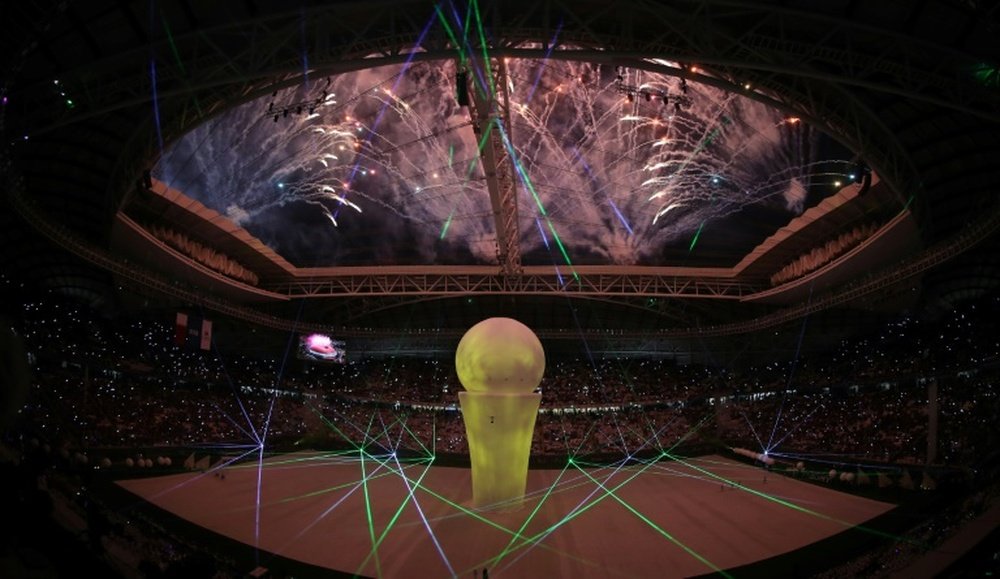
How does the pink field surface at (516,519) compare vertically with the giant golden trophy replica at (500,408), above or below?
below

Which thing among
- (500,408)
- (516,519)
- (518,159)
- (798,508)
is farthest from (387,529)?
(518,159)

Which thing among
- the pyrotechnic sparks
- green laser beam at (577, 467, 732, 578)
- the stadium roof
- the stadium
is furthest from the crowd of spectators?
the pyrotechnic sparks

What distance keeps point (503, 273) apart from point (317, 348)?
1308cm

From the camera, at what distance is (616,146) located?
60.8 feet

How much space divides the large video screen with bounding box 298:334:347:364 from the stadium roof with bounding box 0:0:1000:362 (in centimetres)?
335

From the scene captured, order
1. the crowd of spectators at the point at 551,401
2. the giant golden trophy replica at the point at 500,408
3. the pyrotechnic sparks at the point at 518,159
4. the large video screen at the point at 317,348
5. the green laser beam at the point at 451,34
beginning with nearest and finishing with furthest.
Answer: the green laser beam at the point at 451,34
the giant golden trophy replica at the point at 500,408
the pyrotechnic sparks at the point at 518,159
the crowd of spectators at the point at 551,401
the large video screen at the point at 317,348

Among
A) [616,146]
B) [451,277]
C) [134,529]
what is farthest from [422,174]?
[134,529]

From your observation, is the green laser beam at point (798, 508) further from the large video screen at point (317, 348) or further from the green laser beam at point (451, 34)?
the large video screen at point (317, 348)

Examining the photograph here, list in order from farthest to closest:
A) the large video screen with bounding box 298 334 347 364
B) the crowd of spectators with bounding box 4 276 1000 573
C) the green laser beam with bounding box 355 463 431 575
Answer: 1. the large video screen with bounding box 298 334 347 364
2. the crowd of spectators with bounding box 4 276 1000 573
3. the green laser beam with bounding box 355 463 431 575

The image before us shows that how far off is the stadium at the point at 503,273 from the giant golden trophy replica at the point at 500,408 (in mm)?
773

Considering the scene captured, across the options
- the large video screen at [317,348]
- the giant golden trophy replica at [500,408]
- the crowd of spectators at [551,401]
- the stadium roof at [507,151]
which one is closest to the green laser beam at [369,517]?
the giant golden trophy replica at [500,408]

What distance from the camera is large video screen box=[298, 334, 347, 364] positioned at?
3291 centimetres

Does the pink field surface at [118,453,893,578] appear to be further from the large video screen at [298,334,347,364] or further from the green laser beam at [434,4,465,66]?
the large video screen at [298,334,347,364]

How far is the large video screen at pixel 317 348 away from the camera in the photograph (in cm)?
3291
